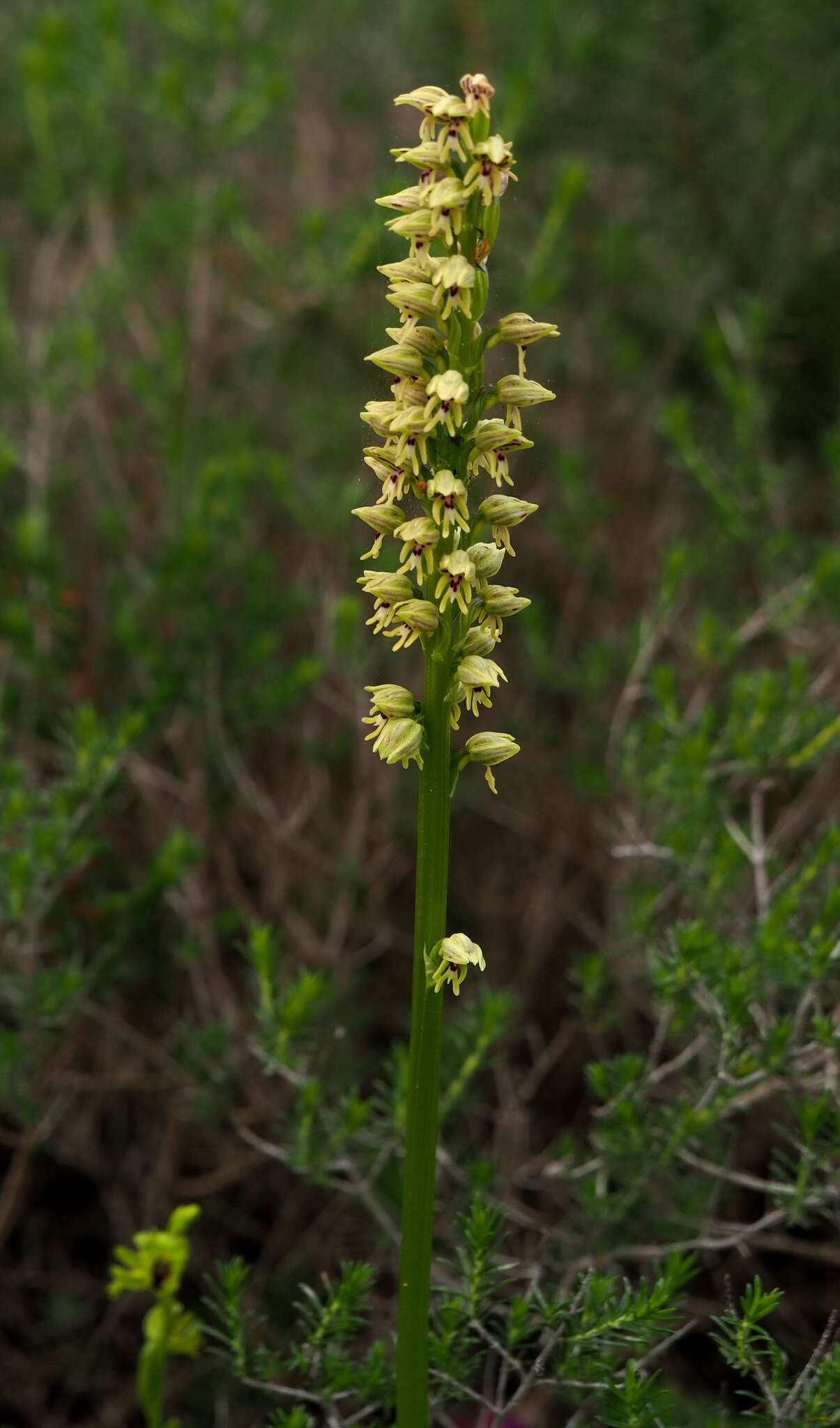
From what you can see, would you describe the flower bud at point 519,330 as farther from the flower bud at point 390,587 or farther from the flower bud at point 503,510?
the flower bud at point 390,587

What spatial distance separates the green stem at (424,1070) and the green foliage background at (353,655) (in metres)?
0.56

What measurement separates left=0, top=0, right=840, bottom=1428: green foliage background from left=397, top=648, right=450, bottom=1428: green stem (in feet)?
1.82

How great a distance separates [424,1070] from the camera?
1868 mm

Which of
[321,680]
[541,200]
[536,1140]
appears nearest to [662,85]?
[541,200]

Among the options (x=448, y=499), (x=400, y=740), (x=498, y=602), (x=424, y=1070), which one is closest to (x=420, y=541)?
(x=448, y=499)

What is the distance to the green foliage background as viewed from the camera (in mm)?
3049

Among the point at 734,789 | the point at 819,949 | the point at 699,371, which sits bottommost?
the point at 819,949

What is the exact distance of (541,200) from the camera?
15.8 ft

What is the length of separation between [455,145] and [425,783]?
0.89m

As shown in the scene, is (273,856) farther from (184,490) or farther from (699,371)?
(699,371)

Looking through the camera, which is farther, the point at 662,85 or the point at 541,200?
the point at 541,200

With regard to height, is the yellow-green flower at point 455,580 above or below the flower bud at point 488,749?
above

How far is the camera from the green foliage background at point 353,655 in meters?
3.05

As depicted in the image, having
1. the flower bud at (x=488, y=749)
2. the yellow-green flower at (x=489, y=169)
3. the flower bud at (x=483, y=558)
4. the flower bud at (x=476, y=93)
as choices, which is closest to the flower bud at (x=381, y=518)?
the flower bud at (x=483, y=558)
